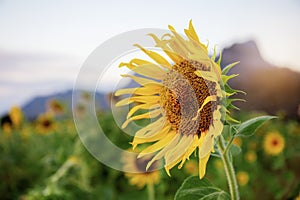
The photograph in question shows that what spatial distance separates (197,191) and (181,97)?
0.25 ft

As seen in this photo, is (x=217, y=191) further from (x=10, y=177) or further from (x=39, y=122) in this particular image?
(x=39, y=122)

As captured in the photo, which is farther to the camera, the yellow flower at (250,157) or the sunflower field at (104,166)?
the yellow flower at (250,157)

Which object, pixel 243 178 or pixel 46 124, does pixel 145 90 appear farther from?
pixel 46 124

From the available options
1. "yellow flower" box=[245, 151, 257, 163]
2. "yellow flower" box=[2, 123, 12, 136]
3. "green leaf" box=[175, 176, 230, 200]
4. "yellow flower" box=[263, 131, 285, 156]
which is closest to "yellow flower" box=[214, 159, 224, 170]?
"yellow flower" box=[245, 151, 257, 163]

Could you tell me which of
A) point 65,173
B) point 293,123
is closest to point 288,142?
point 293,123

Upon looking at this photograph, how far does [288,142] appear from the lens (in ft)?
5.75

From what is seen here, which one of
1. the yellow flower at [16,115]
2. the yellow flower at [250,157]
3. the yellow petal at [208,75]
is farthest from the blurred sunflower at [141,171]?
the yellow flower at [16,115]

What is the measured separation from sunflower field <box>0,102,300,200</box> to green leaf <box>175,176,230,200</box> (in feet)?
2.41

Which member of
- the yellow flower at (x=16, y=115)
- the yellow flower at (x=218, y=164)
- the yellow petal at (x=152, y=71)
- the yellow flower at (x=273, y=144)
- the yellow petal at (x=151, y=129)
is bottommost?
the yellow flower at (x=273, y=144)

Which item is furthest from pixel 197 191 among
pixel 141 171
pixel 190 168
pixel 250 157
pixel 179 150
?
pixel 250 157

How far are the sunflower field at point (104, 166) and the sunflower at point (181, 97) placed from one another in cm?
73

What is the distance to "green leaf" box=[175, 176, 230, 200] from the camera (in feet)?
1.18

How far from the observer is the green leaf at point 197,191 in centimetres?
36

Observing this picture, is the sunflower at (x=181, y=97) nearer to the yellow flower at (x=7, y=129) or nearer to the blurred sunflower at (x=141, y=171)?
the blurred sunflower at (x=141, y=171)
